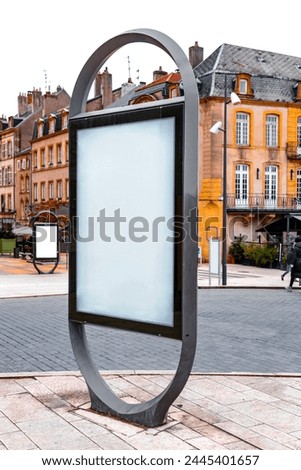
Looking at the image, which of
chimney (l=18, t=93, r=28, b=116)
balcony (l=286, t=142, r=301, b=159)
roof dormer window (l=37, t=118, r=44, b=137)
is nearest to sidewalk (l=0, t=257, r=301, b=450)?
balcony (l=286, t=142, r=301, b=159)

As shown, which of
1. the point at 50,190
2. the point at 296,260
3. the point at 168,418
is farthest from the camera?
the point at 50,190

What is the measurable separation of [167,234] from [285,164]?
30.9 m

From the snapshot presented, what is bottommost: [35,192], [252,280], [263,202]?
[252,280]

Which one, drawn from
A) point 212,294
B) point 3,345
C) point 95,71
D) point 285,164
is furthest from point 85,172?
point 285,164

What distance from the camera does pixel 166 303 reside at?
5301mm

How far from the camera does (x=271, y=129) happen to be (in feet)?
113

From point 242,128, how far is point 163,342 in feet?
85.2

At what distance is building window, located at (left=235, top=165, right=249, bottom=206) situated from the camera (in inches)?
1330

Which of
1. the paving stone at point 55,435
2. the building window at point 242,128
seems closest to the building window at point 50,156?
the building window at point 242,128

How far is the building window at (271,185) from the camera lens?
113 feet

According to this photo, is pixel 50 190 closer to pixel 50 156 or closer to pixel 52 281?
pixel 50 156

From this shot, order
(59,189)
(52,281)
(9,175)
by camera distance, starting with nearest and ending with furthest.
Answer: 1. (52,281)
2. (59,189)
3. (9,175)

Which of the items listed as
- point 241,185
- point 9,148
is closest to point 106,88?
point 241,185

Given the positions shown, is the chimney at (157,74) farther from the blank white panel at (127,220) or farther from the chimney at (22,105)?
the blank white panel at (127,220)
